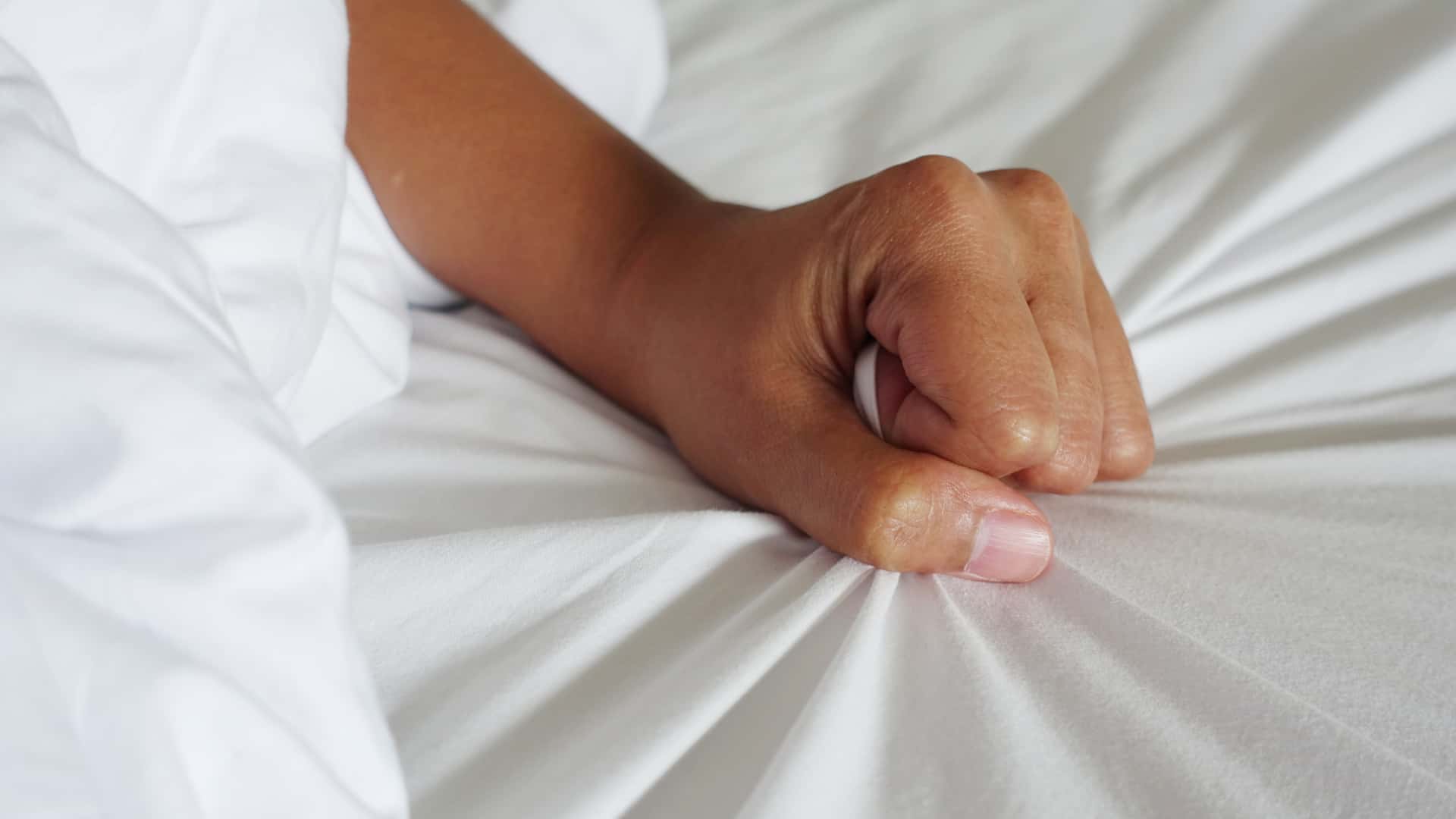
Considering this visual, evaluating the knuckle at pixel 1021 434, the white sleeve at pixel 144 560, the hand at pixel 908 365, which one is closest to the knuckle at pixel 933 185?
the hand at pixel 908 365

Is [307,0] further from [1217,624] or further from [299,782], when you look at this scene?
[1217,624]

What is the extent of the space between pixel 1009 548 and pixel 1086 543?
0.19 feet

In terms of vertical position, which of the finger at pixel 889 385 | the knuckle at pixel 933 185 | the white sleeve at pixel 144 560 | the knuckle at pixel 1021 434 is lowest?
the white sleeve at pixel 144 560

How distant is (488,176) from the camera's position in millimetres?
726

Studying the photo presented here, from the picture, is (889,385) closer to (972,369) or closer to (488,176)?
(972,369)

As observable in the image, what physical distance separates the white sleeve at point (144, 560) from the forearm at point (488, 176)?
1.09 feet

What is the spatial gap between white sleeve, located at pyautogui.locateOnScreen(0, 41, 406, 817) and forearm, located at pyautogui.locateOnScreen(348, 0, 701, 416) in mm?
333

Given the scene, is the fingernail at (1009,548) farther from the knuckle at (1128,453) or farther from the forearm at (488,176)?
the forearm at (488,176)

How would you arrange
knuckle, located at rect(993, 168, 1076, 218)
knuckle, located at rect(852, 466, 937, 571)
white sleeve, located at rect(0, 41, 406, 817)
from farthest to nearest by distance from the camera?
knuckle, located at rect(993, 168, 1076, 218) → knuckle, located at rect(852, 466, 937, 571) → white sleeve, located at rect(0, 41, 406, 817)

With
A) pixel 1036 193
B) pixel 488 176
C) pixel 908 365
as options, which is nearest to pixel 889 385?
pixel 908 365

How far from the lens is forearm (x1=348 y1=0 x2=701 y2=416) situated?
28.2 inches

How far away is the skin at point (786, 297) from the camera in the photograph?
1.72 feet

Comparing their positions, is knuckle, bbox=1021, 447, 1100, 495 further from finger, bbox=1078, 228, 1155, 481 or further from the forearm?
the forearm

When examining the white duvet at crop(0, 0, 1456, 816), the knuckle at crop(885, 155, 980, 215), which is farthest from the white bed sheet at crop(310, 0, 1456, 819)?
the knuckle at crop(885, 155, 980, 215)
